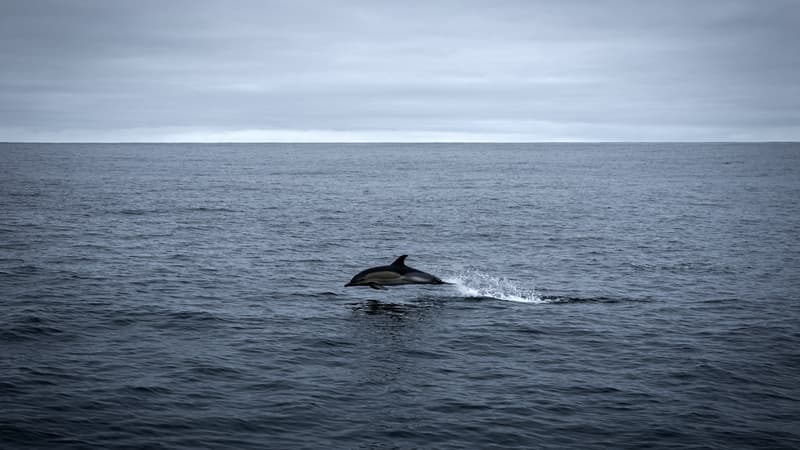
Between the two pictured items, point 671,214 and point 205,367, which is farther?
point 671,214

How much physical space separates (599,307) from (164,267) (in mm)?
23910

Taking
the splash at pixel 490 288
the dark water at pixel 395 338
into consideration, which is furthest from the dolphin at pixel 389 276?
the splash at pixel 490 288

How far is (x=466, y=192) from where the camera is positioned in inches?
3853

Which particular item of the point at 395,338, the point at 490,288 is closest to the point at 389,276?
the point at 395,338

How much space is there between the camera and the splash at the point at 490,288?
3225cm

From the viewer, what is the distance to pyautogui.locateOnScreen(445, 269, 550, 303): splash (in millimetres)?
32250

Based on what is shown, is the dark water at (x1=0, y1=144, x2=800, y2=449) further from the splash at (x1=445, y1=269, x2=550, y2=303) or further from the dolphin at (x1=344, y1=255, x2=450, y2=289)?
the dolphin at (x1=344, y1=255, x2=450, y2=289)

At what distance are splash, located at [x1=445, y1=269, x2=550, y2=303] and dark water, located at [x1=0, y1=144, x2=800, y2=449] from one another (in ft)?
0.70

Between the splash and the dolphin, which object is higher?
the dolphin

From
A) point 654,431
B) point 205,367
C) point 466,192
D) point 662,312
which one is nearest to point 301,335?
point 205,367

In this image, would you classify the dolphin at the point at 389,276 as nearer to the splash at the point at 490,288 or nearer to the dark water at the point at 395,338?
the dark water at the point at 395,338

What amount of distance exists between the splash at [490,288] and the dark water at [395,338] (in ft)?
0.70

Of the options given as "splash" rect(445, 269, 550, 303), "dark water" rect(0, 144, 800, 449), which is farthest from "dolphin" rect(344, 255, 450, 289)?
"splash" rect(445, 269, 550, 303)

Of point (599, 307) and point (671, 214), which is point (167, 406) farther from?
point (671, 214)
